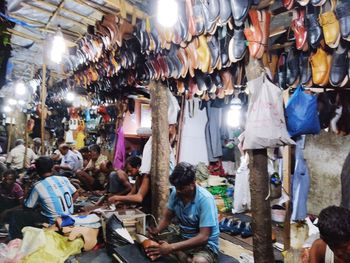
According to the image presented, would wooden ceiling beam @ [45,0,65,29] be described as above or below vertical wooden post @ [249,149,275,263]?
above

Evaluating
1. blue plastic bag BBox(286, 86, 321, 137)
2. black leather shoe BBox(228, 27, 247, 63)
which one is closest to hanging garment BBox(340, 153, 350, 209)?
blue plastic bag BBox(286, 86, 321, 137)

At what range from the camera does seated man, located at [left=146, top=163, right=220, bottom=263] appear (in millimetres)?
2781

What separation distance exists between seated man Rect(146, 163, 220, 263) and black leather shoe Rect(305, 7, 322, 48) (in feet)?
6.44

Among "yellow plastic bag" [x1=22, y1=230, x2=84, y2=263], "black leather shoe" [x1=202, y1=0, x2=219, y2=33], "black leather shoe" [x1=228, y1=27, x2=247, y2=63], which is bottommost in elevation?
"yellow plastic bag" [x1=22, y1=230, x2=84, y2=263]

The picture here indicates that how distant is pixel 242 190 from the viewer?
19.8ft

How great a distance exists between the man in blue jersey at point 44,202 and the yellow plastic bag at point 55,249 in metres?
0.49

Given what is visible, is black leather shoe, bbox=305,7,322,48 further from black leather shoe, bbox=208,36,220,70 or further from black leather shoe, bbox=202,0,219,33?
black leather shoe, bbox=208,36,220,70

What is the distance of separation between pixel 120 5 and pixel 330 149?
539 cm

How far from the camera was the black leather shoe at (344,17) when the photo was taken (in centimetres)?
253

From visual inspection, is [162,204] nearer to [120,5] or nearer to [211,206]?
[211,206]

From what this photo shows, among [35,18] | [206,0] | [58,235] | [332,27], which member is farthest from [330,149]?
[35,18]

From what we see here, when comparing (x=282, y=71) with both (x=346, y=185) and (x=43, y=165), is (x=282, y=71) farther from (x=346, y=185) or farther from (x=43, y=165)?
(x=43, y=165)

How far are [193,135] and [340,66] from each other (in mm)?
4403

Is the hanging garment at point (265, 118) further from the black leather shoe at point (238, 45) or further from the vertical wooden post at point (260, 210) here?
the black leather shoe at point (238, 45)
